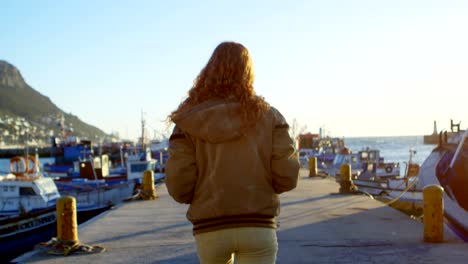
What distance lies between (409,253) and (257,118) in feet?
19.3

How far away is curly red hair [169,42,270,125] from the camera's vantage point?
12.5 ft

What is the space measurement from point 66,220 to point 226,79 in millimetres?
6720

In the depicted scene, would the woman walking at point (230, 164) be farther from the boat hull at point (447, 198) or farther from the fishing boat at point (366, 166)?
the fishing boat at point (366, 166)

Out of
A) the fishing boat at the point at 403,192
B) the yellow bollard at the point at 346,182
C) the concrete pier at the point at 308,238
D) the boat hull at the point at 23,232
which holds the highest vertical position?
the yellow bollard at the point at 346,182

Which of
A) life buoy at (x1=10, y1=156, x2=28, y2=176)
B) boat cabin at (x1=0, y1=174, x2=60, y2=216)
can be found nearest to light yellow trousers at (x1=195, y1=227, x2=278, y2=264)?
boat cabin at (x1=0, y1=174, x2=60, y2=216)

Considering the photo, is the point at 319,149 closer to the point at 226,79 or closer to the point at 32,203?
the point at 32,203

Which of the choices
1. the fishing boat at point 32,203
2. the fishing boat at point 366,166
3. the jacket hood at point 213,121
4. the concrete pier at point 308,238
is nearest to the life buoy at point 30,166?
the fishing boat at point 32,203

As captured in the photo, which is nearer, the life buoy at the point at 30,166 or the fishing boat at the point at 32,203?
the fishing boat at the point at 32,203

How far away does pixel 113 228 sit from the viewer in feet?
41.1

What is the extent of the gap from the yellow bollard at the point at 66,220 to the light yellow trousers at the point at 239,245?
6556mm

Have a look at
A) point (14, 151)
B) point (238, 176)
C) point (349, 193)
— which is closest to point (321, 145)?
point (349, 193)

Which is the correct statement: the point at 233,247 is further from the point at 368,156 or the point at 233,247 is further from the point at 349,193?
the point at 368,156

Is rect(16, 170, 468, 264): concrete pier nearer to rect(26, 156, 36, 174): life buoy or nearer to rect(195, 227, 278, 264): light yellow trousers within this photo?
rect(195, 227, 278, 264): light yellow trousers

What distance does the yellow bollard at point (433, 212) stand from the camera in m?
9.30
